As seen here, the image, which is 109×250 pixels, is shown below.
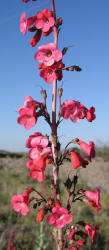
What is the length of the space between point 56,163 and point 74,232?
0.65 metres

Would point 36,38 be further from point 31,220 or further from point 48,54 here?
point 31,220

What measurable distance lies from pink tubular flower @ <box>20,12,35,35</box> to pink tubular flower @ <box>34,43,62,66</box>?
27cm

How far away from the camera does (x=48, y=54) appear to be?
214cm

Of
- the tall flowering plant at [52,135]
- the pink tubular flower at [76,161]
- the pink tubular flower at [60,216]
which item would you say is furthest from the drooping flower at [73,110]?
the pink tubular flower at [60,216]

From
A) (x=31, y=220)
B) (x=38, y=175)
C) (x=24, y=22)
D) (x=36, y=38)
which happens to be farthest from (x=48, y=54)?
(x=31, y=220)

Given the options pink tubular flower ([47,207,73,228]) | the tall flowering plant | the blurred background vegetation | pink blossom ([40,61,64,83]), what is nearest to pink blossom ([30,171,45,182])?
the tall flowering plant

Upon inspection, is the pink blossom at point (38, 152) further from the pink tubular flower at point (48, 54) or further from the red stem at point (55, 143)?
the pink tubular flower at point (48, 54)

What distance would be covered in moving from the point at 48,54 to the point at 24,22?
0.43 meters

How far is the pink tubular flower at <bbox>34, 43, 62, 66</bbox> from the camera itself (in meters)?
2.04

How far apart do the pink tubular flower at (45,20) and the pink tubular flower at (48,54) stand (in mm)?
165

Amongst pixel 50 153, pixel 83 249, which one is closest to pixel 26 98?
pixel 50 153

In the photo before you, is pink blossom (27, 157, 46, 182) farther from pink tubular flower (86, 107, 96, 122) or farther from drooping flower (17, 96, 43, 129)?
pink tubular flower (86, 107, 96, 122)

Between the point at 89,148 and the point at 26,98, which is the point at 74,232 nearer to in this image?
the point at 89,148

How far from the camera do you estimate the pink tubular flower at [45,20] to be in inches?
84.2
